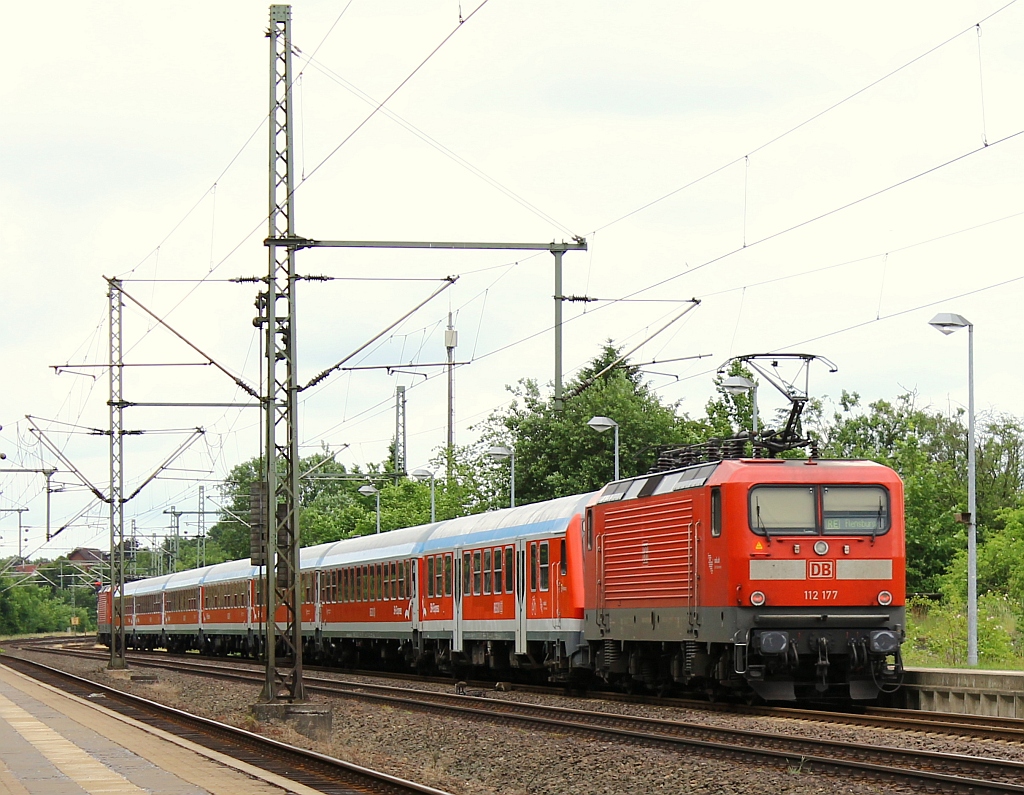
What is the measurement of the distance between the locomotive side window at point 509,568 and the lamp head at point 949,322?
9.21 m

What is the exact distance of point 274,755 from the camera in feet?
60.0

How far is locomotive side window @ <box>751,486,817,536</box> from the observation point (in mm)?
21578

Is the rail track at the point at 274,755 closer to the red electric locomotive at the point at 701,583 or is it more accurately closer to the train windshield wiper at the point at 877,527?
the red electric locomotive at the point at 701,583

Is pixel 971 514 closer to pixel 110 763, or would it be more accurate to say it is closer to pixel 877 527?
pixel 877 527

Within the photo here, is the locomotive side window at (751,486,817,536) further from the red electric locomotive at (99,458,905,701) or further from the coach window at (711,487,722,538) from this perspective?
the coach window at (711,487,722,538)

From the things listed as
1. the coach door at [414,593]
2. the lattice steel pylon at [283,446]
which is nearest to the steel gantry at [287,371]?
the lattice steel pylon at [283,446]

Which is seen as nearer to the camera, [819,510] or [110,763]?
[110,763]

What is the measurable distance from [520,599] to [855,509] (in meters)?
9.38

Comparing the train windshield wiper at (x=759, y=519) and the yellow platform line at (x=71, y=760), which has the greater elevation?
the train windshield wiper at (x=759, y=519)

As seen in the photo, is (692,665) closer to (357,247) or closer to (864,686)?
(864,686)

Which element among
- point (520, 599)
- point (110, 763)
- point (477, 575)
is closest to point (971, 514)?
point (520, 599)

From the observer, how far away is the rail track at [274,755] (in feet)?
48.9

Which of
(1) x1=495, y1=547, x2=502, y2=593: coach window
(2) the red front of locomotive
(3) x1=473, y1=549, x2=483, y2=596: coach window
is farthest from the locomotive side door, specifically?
(2) the red front of locomotive

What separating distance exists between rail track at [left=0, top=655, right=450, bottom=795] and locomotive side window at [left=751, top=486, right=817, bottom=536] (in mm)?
7109
